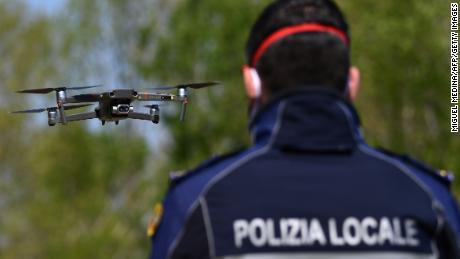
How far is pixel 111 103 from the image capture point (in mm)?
5543

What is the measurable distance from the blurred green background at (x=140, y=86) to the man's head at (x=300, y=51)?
106ft

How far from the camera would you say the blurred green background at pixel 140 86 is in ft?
126

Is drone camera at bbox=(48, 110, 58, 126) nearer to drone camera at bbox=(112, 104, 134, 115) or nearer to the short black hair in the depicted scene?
drone camera at bbox=(112, 104, 134, 115)

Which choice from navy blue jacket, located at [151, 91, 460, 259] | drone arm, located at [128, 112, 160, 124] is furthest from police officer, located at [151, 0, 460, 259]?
drone arm, located at [128, 112, 160, 124]

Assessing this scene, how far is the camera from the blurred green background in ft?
126

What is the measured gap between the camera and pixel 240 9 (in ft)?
147

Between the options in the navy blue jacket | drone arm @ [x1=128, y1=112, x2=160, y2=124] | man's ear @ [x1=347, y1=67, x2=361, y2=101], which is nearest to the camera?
the navy blue jacket

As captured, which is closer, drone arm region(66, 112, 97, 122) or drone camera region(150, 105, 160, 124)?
drone arm region(66, 112, 97, 122)

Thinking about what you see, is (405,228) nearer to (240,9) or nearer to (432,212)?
(432,212)

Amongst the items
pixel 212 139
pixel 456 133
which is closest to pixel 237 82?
pixel 212 139

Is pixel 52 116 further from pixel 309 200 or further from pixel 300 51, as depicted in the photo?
pixel 309 200

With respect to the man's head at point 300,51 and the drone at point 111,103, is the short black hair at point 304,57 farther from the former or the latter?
the drone at point 111,103

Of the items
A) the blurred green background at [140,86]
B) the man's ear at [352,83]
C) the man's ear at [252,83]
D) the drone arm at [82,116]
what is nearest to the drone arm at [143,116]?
the drone arm at [82,116]

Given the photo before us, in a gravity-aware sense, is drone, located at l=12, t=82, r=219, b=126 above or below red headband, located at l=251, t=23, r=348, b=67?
below
